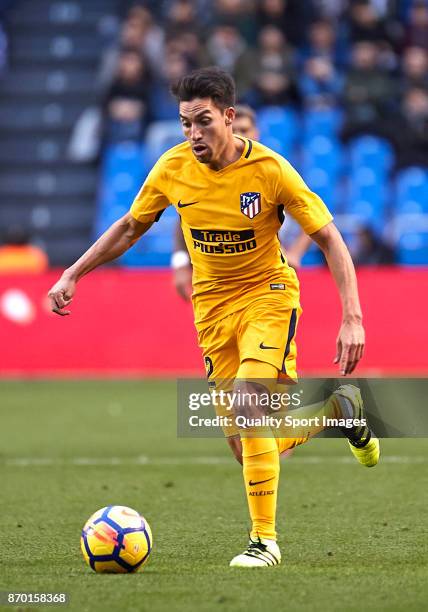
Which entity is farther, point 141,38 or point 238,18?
point 141,38

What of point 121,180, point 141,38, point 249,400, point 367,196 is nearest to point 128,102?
point 121,180

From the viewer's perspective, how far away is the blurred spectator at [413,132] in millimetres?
17047

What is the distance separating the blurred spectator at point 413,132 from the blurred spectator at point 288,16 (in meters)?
2.18

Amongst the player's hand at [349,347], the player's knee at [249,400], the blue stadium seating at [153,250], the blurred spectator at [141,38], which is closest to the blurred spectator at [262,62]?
the blurred spectator at [141,38]

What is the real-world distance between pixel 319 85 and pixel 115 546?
1353 centimetres

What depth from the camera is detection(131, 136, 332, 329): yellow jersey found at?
5270 millimetres

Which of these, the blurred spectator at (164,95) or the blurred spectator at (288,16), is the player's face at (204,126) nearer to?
the blurred spectator at (164,95)

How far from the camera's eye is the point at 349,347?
4.87 metres

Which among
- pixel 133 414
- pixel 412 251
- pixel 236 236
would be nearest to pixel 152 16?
pixel 412 251

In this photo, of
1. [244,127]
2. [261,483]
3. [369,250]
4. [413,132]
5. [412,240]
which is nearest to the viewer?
[261,483]

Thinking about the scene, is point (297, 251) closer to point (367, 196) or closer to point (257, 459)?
point (257, 459)

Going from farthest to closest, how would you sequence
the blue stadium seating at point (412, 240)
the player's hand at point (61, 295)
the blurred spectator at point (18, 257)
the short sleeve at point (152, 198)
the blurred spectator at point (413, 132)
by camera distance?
1. the blurred spectator at point (413, 132)
2. the blue stadium seating at point (412, 240)
3. the blurred spectator at point (18, 257)
4. the short sleeve at point (152, 198)
5. the player's hand at point (61, 295)

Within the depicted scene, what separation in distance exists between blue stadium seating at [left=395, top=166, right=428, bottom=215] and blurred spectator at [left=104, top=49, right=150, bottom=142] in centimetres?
370

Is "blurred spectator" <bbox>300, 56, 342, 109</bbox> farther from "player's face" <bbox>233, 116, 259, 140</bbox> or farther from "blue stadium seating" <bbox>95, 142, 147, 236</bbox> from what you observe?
"player's face" <bbox>233, 116, 259, 140</bbox>
